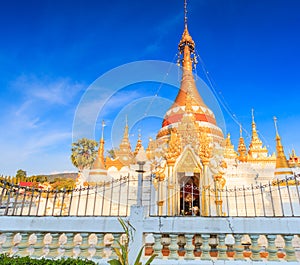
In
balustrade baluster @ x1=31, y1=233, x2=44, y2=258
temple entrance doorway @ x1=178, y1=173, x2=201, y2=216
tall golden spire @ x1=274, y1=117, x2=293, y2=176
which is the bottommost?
balustrade baluster @ x1=31, y1=233, x2=44, y2=258

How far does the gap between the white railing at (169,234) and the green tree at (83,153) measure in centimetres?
3043

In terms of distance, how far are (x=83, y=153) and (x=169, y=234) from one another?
33.6 meters

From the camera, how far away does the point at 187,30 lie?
81.1 feet

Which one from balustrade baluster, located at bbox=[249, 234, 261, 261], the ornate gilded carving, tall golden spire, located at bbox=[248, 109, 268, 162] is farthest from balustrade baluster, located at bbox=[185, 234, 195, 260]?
tall golden spire, located at bbox=[248, 109, 268, 162]

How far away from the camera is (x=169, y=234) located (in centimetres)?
360

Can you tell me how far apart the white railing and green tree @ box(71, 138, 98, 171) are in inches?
1198

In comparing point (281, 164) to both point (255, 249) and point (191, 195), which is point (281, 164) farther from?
point (255, 249)

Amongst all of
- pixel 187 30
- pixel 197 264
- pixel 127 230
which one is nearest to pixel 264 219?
pixel 197 264

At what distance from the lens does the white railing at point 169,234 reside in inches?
136

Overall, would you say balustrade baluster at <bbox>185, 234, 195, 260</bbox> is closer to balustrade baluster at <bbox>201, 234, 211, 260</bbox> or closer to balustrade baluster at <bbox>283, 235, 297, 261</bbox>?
balustrade baluster at <bbox>201, 234, 211, 260</bbox>

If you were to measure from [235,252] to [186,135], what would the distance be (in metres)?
7.51

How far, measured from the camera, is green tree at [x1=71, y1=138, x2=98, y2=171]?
33.2 m

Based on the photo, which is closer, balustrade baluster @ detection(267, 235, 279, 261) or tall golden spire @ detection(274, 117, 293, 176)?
balustrade baluster @ detection(267, 235, 279, 261)

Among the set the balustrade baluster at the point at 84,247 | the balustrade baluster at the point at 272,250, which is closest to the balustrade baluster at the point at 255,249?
the balustrade baluster at the point at 272,250
